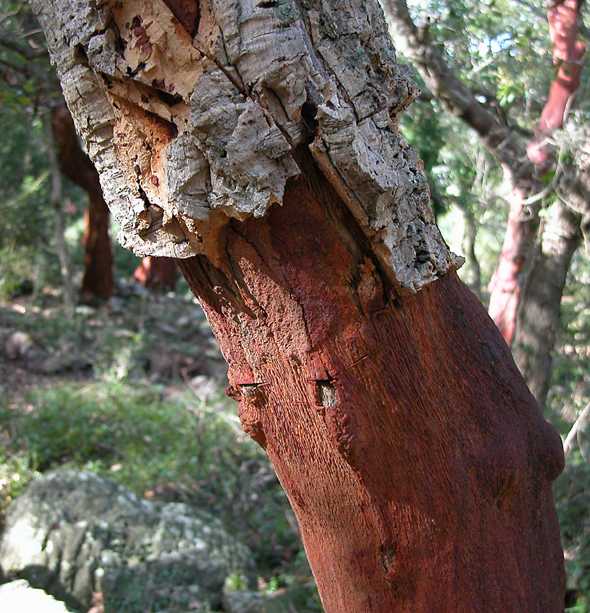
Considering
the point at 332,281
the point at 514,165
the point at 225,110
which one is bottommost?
the point at 332,281

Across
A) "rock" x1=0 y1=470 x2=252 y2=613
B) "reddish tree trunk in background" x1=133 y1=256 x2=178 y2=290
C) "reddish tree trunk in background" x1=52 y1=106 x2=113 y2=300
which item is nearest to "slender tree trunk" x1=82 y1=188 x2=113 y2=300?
"reddish tree trunk in background" x1=52 y1=106 x2=113 y2=300

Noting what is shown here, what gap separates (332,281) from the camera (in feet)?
4.02

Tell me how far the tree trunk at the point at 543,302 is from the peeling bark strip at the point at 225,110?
2.75 metres

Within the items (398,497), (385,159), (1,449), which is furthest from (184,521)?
(385,159)

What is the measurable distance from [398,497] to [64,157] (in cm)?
1030

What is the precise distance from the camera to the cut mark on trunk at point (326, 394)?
1277 mm

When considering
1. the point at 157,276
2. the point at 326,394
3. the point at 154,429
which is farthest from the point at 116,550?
the point at 157,276

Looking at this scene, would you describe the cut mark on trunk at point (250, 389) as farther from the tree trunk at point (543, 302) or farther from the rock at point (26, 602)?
the tree trunk at point (543, 302)

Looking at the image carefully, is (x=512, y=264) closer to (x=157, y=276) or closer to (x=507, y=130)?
(x=507, y=130)

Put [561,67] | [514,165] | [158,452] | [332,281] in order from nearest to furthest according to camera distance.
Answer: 1. [332,281]
2. [561,67]
3. [514,165]
4. [158,452]

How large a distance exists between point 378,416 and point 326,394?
10 centimetres

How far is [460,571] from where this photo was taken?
4.46 feet

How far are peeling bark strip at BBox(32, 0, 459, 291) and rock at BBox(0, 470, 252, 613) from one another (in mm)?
3180

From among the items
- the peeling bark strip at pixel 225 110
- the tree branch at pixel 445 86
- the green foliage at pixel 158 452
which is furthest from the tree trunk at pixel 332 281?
the green foliage at pixel 158 452
